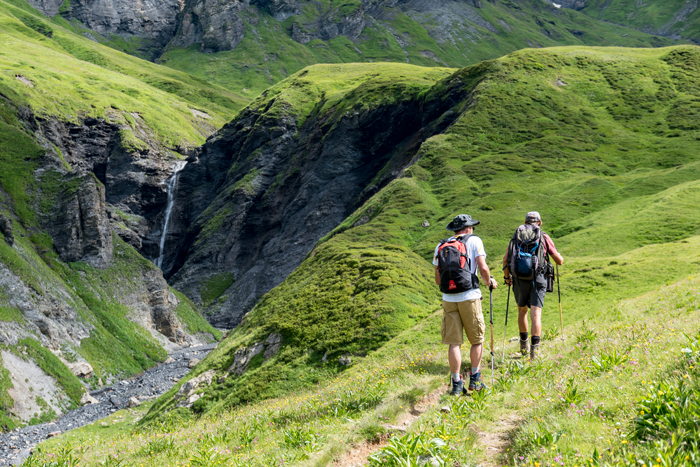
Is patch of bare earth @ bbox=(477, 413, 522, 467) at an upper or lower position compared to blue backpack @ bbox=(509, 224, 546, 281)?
lower

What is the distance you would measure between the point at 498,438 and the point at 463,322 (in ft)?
10.6

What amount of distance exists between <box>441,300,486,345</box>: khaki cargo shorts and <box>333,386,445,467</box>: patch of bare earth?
1537 millimetres

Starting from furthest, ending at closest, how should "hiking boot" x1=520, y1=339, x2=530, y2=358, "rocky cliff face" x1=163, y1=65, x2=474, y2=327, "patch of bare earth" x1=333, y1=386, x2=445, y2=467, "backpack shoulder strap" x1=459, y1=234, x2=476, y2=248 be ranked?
"rocky cliff face" x1=163, y1=65, x2=474, y2=327, "hiking boot" x1=520, y1=339, x2=530, y2=358, "backpack shoulder strap" x1=459, y1=234, x2=476, y2=248, "patch of bare earth" x1=333, y1=386, x2=445, y2=467

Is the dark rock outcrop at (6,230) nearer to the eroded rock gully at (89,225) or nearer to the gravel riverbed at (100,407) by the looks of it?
the eroded rock gully at (89,225)

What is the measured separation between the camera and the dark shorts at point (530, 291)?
1374 cm

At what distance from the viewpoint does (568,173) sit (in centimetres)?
5947

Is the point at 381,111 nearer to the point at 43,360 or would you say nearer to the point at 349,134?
the point at 349,134

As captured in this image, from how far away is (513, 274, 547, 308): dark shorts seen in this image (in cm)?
1374

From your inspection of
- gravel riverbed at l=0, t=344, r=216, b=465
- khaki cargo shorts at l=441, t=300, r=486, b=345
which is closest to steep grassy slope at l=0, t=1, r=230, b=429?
gravel riverbed at l=0, t=344, r=216, b=465

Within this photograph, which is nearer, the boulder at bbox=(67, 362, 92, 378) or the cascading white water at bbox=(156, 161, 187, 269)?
the boulder at bbox=(67, 362, 92, 378)

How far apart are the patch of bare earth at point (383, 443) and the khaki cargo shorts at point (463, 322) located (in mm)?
1537

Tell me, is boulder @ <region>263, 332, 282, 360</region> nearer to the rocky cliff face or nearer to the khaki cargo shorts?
the khaki cargo shorts

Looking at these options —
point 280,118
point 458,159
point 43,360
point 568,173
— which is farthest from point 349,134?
point 43,360

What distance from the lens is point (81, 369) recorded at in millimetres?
57750
